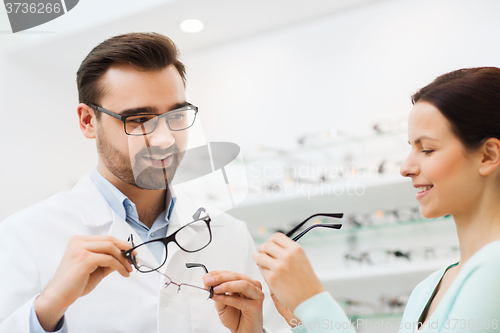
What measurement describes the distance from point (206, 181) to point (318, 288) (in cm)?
35

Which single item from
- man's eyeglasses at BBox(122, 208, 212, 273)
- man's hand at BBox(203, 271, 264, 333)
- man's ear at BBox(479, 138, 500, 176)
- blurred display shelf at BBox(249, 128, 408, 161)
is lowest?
blurred display shelf at BBox(249, 128, 408, 161)

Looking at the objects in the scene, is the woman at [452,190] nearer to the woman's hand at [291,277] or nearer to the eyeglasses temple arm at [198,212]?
the woman's hand at [291,277]

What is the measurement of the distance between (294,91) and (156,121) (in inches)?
62.4

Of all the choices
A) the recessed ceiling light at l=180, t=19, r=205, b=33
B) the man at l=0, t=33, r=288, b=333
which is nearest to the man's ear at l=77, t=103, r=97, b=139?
the man at l=0, t=33, r=288, b=333

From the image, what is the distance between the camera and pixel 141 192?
1147mm

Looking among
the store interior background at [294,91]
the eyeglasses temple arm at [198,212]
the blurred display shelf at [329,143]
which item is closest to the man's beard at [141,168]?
the eyeglasses temple arm at [198,212]

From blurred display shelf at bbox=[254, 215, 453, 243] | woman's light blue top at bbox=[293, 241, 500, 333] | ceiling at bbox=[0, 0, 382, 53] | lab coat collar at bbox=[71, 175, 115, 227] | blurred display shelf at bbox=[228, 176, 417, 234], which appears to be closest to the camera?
woman's light blue top at bbox=[293, 241, 500, 333]

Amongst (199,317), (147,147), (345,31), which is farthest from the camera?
(345,31)

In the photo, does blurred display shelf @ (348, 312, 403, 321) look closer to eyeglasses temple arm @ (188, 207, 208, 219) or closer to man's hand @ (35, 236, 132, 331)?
eyeglasses temple arm @ (188, 207, 208, 219)

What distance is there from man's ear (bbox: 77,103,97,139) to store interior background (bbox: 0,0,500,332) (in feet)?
3.03

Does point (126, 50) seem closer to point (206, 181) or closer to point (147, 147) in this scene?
point (147, 147)

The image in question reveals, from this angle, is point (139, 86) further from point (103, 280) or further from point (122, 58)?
point (103, 280)

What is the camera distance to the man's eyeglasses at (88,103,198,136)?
0.97 m

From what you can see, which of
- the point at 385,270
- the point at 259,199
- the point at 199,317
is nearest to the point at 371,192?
the point at 385,270
